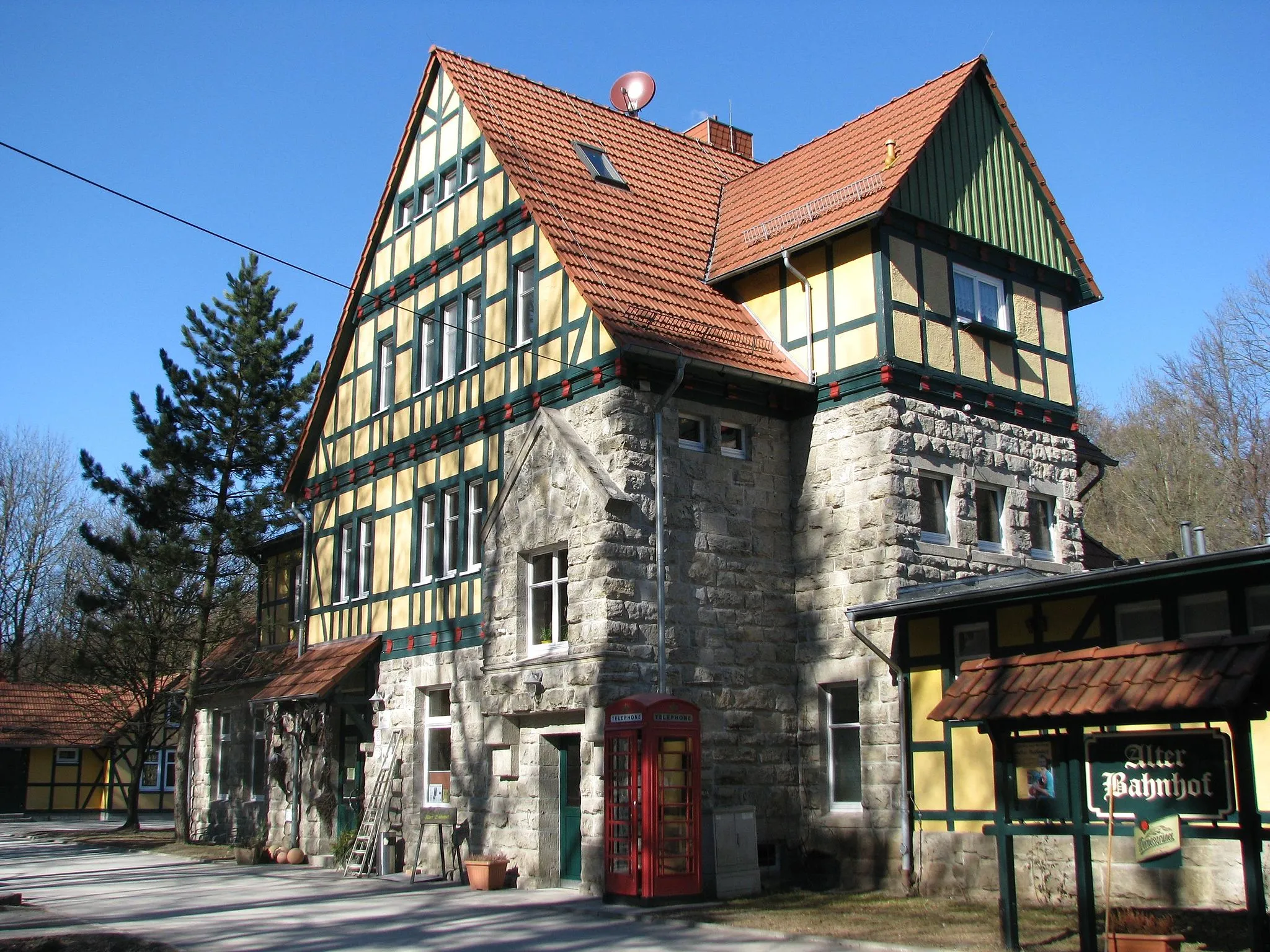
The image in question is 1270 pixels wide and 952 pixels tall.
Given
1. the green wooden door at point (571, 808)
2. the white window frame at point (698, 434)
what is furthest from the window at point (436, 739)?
the white window frame at point (698, 434)

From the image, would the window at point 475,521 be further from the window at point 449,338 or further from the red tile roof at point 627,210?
the red tile roof at point 627,210

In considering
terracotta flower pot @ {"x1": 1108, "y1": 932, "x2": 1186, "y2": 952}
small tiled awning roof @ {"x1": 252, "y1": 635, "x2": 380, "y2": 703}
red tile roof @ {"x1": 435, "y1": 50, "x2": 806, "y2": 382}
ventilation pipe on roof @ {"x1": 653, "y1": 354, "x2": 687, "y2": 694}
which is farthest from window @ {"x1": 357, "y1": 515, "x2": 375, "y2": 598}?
terracotta flower pot @ {"x1": 1108, "y1": 932, "x2": 1186, "y2": 952}

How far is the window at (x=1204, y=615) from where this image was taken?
38.9ft

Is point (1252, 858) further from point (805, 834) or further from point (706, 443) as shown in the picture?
point (706, 443)

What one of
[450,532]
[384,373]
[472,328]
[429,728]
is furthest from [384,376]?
[429,728]

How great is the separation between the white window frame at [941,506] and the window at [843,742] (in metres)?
2.29

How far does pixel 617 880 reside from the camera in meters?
14.3

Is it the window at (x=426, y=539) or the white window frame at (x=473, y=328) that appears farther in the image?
the window at (x=426, y=539)

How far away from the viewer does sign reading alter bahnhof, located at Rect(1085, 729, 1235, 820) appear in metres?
8.81

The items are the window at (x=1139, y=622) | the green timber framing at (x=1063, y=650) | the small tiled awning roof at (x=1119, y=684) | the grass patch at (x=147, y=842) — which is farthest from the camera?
the grass patch at (x=147, y=842)

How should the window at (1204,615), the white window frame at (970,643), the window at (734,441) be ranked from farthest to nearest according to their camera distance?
1. the window at (734,441)
2. the white window frame at (970,643)
3. the window at (1204,615)

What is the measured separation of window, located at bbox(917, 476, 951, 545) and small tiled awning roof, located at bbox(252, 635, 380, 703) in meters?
9.69

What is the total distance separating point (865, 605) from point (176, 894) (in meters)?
9.98

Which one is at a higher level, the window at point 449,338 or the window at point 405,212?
the window at point 405,212
